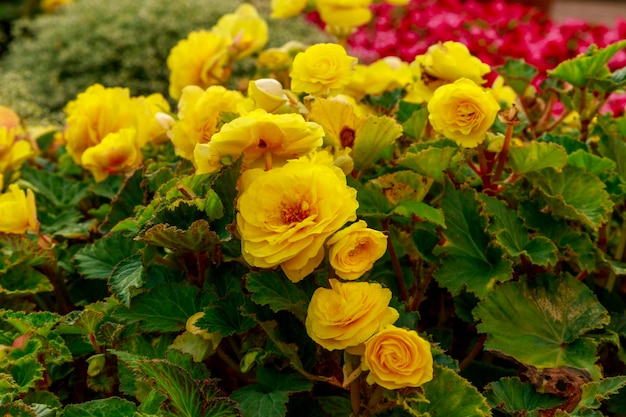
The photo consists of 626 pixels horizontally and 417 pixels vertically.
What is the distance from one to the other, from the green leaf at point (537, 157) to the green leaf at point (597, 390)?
0.87ft

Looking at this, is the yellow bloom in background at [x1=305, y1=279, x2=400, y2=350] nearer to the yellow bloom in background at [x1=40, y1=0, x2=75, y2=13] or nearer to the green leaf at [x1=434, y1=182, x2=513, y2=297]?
the green leaf at [x1=434, y1=182, x2=513, y2=297]

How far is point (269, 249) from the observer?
0.71 m

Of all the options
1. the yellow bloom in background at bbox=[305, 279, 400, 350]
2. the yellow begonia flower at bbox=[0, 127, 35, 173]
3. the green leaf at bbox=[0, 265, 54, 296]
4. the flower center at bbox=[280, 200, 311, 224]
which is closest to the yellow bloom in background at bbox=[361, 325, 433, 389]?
the yellow bloom in background at bbox=[305, 279, 400, 350]

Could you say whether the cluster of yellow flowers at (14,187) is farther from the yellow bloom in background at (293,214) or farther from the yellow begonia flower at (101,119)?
the yellow bloom in background at (293,214)

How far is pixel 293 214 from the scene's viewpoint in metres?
0.72

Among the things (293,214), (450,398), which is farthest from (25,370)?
(450,398)

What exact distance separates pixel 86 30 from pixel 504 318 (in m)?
2.57

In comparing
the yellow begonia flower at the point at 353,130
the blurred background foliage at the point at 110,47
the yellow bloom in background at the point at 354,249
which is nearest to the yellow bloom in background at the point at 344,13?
the yellow begonia flower at the point at 353,130

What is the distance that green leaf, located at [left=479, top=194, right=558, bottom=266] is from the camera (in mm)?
898

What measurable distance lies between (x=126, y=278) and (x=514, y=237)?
0.47 m

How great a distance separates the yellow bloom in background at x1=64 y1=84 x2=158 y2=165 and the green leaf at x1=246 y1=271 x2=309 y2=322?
1.60 ft

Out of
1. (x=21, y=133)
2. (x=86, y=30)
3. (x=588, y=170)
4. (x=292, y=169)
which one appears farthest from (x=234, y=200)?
(x=86, y=30)

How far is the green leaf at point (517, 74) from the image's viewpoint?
1.22 m

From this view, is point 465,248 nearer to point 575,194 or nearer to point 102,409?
point 575,194
